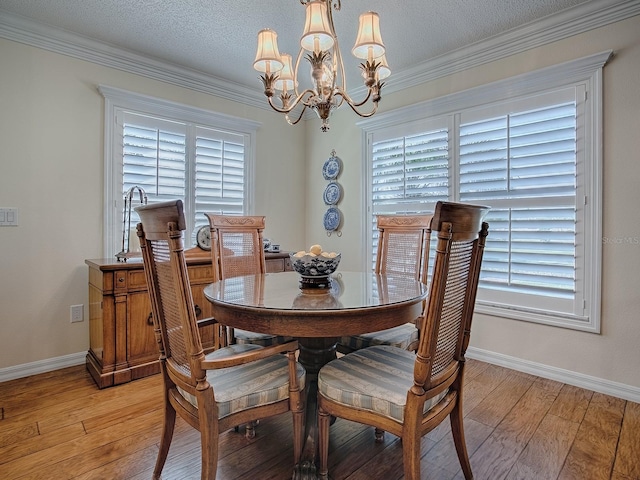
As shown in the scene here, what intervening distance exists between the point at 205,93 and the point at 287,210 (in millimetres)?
1539

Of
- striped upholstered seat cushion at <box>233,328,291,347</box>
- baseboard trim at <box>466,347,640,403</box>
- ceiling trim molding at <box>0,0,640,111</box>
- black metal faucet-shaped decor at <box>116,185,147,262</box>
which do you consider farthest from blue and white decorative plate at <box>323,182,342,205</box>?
striped upholstered seat cushion at <box>233,328,291,347</box>

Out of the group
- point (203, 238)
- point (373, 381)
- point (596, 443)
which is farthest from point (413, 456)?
point (203, 238)

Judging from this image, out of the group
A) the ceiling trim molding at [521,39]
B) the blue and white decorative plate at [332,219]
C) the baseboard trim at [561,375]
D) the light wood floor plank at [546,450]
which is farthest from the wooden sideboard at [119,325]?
the ceiling trim molding at [521,39]

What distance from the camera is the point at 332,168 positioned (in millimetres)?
4082

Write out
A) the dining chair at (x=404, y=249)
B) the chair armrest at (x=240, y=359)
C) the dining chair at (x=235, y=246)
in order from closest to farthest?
the chair armrest at (x=240, y=359) → the dining chair at (x=404, y=249) → the dining chair at (x=235, y=246)

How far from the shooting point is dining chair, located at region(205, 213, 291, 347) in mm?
2326

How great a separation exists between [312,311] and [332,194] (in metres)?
2.86

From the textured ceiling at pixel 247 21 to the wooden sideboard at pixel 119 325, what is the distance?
1.79 m

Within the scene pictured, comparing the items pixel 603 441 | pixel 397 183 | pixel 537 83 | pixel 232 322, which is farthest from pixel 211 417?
pixel 537 83

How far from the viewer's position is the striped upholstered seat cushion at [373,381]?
129cm

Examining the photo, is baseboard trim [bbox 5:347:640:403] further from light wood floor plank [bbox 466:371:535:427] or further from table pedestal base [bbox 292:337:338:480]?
table pedestal base [bbox 292:337:338:480]

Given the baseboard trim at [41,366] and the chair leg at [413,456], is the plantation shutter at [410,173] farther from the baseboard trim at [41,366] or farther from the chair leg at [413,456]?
the baseboard trim at [41,366]

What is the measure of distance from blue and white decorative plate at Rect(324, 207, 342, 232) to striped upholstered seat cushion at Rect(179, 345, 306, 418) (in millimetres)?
2560

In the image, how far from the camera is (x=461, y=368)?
1.49 metres
